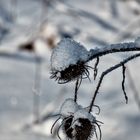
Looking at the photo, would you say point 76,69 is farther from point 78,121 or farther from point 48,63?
point 48,63

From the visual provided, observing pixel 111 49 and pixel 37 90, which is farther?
pixel 37 90

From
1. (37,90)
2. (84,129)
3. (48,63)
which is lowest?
(84,129)

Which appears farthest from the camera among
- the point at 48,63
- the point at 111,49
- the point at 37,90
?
the point at 48,63

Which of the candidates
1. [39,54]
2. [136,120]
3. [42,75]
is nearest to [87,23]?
[39,54]

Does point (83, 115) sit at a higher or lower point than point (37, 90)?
lower

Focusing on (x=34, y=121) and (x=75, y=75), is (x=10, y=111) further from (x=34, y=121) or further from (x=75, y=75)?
(x=75, y=75)

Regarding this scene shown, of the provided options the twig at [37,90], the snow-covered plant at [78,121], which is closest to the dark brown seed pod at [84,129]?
the snow-covered plant at [78,121]

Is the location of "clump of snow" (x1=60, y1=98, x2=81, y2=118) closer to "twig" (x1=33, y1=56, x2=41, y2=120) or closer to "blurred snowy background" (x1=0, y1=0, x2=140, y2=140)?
"blurred snowy background" (x1=0, y1=0, x2=140, y2=140)

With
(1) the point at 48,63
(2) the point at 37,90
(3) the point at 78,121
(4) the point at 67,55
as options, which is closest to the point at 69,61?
(4) the point at 67,55
